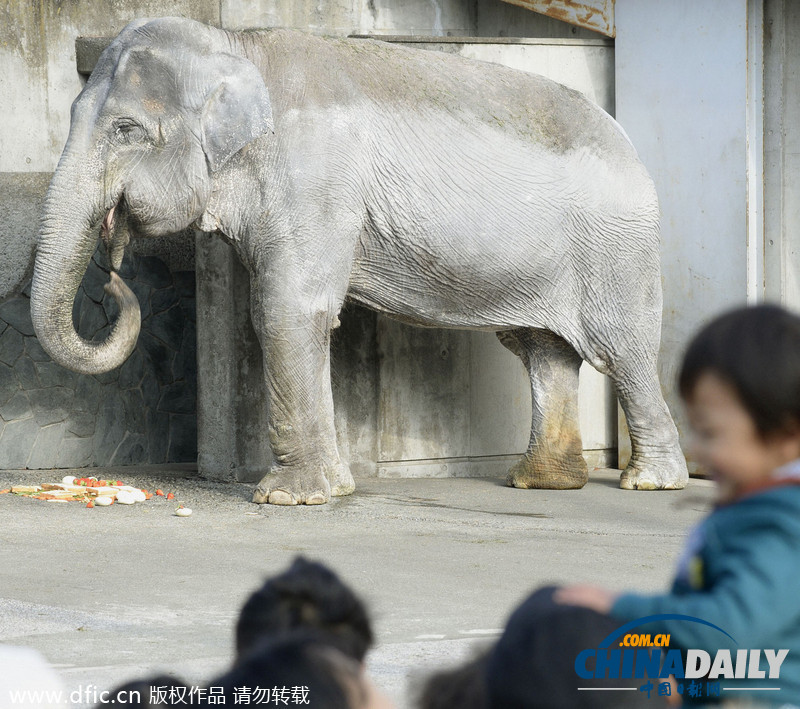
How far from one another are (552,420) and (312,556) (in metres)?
3.03

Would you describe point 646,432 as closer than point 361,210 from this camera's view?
No

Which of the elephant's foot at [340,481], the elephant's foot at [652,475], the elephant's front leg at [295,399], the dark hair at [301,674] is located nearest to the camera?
the dark hair at [301,674]

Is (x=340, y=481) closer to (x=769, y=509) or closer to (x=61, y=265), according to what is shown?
(x=61, y=265)

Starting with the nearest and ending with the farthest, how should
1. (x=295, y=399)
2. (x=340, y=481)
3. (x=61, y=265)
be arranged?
(x=61, y=265) → (x=295, y=399) → (x=340, y=481)

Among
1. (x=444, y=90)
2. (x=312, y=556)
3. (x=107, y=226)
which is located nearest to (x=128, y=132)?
(x=107, y=226)

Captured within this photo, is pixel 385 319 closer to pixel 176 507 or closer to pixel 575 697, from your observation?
→ pixel 176 507

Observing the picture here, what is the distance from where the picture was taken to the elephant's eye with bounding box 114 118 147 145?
21.8 ft

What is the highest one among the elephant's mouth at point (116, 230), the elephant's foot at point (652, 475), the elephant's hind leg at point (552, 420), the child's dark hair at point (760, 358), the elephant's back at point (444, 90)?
the elephant's back at point (444, 90)

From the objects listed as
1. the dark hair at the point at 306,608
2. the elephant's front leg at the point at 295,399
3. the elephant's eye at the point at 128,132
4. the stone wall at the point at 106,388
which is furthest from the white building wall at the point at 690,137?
the dark hair at the point at 306,608

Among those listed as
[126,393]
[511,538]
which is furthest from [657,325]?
[126,393]

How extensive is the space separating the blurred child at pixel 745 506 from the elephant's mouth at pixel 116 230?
5.45 metres

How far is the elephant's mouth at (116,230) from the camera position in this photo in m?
6.79

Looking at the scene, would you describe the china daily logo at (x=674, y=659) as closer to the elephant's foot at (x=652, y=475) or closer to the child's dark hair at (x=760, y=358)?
the child's dark hair at (x=760, y=358)

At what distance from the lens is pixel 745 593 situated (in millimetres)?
1597
